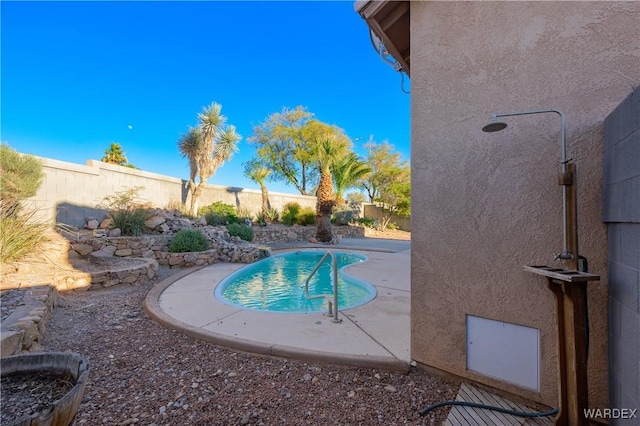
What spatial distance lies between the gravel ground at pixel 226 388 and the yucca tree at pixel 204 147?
35.2 feet

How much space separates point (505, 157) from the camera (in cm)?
210

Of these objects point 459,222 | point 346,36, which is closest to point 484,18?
point 459,222

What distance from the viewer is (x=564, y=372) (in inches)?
69.2

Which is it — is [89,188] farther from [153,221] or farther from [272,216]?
[272,216]

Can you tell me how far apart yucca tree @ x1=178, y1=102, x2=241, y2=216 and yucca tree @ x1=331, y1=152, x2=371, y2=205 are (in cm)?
599

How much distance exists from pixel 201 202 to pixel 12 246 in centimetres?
882

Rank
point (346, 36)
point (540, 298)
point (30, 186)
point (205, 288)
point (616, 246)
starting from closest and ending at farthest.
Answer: point (616, 246) < point (540, 298) < point (205, 288) < point (30, 186) < point (346, 36)

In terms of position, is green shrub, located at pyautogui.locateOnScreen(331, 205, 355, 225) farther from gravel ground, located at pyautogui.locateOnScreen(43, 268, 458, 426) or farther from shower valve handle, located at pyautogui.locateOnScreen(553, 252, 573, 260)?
shower valve handle, located at pyautogui.locateOnScreen(553, 252, 573, 260)

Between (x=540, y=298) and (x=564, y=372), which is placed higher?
(x=540, y=298)

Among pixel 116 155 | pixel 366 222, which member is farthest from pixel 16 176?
pixel 366 222

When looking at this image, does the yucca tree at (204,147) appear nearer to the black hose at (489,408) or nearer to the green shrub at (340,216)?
the green shrub at (340,216)

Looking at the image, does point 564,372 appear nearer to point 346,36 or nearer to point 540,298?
point 540,298

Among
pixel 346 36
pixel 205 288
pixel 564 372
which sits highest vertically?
pixel 346 36

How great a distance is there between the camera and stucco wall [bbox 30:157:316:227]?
796cm
